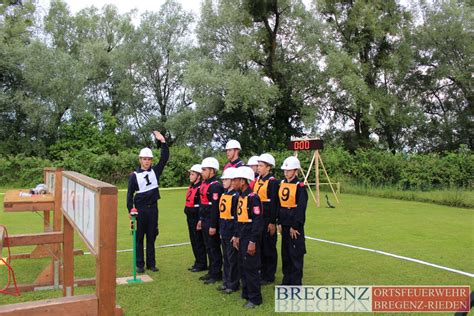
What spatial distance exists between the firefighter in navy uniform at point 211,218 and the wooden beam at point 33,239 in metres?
2.50

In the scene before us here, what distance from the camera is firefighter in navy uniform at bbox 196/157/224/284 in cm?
657

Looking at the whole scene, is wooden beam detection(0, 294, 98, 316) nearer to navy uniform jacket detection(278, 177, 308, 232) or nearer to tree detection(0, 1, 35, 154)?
navy uniform jacket detection(278, 177, 308, 232)

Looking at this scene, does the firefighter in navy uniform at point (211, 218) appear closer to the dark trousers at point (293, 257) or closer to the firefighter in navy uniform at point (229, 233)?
the firefighter in navy uniform at point (229, 233)

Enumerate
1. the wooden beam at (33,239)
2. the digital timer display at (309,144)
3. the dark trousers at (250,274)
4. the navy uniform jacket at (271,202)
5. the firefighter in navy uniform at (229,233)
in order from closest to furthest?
the wooden beam at (33,239), the dark trousers at (250,274), the firefighter in navy uniform at (229,233), the navy uniform jacket at (271,202), the digital timer display at (309,144)

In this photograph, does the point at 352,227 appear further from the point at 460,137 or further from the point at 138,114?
the point at 138,114

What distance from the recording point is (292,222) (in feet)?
20.2

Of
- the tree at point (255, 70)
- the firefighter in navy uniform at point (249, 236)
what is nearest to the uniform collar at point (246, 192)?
the firefighter in navy uniform at point (249, 236)

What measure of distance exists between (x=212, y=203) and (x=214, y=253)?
2.60ft

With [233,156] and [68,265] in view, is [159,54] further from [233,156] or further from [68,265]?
[68,265]

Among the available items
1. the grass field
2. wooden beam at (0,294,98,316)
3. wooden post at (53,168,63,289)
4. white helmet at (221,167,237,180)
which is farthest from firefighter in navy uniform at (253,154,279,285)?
wooden beam at (0,294,98,316)

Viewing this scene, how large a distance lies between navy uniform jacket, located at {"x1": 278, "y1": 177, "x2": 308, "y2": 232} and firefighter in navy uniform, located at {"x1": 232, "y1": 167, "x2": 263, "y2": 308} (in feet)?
2.19

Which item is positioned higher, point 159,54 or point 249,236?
point 159,54

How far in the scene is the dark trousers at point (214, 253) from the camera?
21.8ft

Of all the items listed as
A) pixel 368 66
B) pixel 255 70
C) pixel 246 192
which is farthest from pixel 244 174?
pixel 368 66
